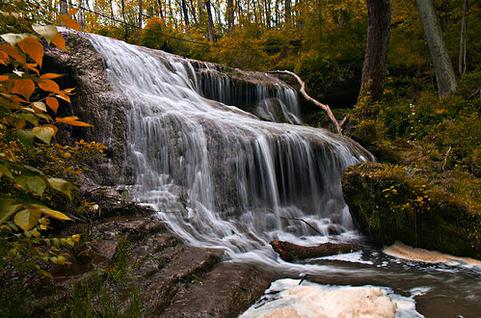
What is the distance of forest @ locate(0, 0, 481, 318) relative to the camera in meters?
2.30

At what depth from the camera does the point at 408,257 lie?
15.8 feet

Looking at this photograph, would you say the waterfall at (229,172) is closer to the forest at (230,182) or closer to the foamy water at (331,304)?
the forest at (230,182)

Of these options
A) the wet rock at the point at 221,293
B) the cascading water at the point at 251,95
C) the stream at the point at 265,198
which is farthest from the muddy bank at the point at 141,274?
the cascading water at the point at 251,95

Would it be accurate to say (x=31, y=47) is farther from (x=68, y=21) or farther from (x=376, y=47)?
(x=376, y=47)

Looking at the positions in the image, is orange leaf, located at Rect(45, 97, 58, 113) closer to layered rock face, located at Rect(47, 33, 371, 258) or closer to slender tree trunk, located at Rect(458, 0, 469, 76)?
layered rock face, located at Rect(47, 33, 371, 258)

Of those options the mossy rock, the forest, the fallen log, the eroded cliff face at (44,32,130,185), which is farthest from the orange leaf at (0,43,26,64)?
the mossy rock

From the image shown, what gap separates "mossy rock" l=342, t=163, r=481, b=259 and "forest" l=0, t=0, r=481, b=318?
0.8 inches

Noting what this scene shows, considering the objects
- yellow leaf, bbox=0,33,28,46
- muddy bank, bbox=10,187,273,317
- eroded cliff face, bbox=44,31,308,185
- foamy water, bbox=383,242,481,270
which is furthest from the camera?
eroded cliff face, bbox=44,31,308,185

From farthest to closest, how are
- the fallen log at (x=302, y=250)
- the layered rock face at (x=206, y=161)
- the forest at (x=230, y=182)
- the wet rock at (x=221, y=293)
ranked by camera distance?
the layered rock face at (x=206, y=161) < the fallen log at (x=302, y=250) < the wet rock at (x=221, y=293) < the forest at (x=230, y=182)

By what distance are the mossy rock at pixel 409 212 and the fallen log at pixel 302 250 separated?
2.26 ft

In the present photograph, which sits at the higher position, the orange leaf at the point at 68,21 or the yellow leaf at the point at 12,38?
the orange leaf at the point at 68,21

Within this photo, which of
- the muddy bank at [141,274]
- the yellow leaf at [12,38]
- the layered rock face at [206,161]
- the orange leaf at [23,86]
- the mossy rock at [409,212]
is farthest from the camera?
the layered rock face at [206,161]

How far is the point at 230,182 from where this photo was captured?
6.21 meters

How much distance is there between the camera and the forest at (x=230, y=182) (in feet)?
7.54
